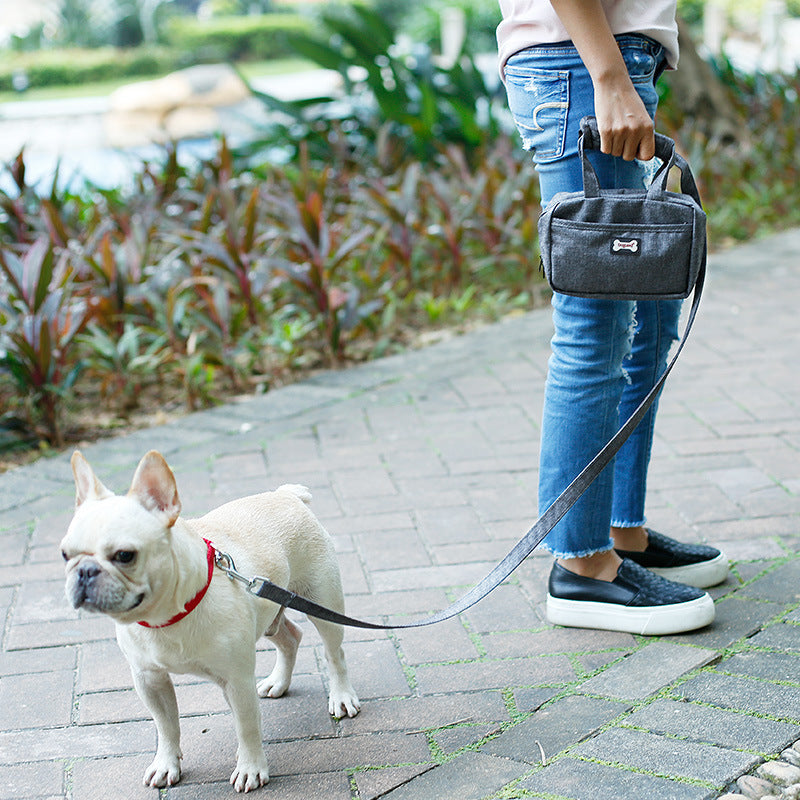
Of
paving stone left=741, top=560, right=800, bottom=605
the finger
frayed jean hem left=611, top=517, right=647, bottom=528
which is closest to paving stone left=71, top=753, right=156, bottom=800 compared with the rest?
frayed jean hem left=611, top=517, right=647, bottom=528

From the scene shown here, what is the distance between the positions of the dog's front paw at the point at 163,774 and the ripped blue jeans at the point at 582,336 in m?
1.09

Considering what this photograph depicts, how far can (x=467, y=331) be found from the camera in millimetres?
5625

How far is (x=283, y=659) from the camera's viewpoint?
2.42 metres

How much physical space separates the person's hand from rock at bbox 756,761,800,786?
1319 mm

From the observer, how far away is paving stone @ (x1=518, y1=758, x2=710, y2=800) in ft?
6.36

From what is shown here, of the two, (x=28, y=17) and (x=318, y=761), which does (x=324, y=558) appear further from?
(x=28, y=17)

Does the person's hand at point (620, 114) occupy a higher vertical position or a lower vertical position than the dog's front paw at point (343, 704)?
higher

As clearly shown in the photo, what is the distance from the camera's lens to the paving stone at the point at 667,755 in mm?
1986

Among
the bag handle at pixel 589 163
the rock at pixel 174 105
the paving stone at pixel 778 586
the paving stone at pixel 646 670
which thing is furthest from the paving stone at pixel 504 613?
the rock at pixel 174 105

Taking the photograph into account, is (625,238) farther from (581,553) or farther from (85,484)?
(85,484)

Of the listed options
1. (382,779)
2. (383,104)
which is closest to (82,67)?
(383,104)

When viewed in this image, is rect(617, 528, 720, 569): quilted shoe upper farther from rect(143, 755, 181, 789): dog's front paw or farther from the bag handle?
rect(143, 755, 181, 789): dog's front paw

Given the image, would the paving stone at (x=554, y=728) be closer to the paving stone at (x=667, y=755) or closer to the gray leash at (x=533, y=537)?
the paving stone at (x=667, y=755)

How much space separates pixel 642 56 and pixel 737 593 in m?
1.42
